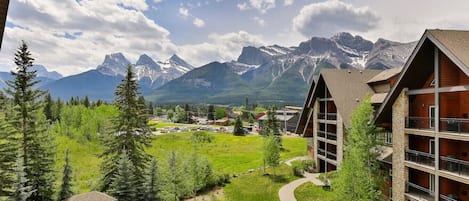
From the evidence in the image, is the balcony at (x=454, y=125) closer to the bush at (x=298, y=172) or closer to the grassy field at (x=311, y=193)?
the grassy field at (x=311, y=193)

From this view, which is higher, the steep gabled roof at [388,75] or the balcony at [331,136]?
the steep gabled roof at [388,75]

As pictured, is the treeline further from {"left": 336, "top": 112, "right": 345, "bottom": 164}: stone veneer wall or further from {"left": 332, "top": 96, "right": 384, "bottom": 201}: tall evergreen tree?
{"left": 336, "top": 112, "right": 345, "bottom": 164}: stone veneer wall

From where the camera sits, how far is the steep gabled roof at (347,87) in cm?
2907

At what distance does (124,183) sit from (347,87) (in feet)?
68.6

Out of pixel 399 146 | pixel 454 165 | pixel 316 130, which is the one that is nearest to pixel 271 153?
pixel 316 130

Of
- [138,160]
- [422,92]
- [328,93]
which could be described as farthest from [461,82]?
[138,160]

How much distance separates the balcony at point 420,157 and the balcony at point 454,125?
1689mm

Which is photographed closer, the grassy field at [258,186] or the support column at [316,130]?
the grassy field at [258,186]

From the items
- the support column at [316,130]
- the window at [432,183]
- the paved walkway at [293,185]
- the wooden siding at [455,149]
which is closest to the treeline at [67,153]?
the paved walkway at [293,185]

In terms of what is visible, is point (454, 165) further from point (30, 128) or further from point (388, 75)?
point (30, 128)

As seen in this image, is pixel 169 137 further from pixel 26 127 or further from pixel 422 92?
pixel 422 92

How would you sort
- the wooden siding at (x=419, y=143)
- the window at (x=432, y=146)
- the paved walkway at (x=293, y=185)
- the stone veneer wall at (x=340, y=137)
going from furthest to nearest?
the stone veneer wall at (x=340, y=137) < the paved walkway at (x=293, y=185) < the wooden siding at (x=419, y=143) < the window at (x=432, y=146)

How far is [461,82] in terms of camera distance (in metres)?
15.8

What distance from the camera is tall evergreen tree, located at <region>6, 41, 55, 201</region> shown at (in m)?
22.9
